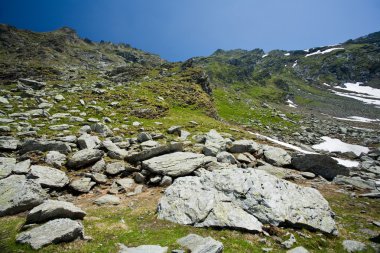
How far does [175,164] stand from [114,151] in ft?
21.2

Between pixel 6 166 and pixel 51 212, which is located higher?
pixel 6 166

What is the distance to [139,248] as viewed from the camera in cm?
1151

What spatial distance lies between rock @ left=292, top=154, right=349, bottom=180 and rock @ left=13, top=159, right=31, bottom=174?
26113 mm

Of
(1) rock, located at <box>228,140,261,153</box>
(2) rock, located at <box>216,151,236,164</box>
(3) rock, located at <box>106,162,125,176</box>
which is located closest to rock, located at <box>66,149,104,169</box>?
(3) rock, located at <box>106,162,125,176</box>

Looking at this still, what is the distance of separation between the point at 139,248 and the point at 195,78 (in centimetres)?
5314

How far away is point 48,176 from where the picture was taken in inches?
730

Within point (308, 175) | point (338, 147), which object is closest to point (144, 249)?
point (308, 175)

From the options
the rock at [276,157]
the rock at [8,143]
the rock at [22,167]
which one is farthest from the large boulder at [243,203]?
the rock at [8,143]

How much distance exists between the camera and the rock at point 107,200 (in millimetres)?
17297

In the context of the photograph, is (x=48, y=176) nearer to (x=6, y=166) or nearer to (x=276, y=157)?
(x=6, y=166)

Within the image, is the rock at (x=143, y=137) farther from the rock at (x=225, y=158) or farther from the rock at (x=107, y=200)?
the rock at (x=107, y=200)

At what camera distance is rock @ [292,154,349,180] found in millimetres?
26969

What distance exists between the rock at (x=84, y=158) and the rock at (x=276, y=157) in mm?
18293

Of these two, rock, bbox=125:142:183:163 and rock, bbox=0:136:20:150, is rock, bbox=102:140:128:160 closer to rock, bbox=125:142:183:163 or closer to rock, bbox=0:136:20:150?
rock, bbox=125:142:183:163
